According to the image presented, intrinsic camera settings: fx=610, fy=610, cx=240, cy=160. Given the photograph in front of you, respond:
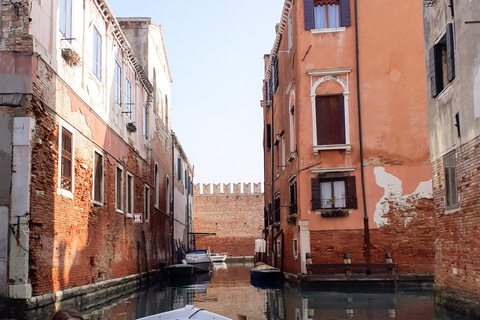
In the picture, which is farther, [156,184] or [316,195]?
[156,184]

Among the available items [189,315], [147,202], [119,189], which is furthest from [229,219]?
[189,315]

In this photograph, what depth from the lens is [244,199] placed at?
155 ft

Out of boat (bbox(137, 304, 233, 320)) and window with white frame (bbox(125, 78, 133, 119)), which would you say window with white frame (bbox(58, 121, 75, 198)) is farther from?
boat (bbox(137, 304, 233, 320))

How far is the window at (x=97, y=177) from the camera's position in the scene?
1420 centimetres

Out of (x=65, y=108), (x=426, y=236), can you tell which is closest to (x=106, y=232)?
(x=65, y=108)

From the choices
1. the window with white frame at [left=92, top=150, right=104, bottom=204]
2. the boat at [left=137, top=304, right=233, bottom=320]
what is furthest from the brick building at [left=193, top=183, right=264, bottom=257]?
the boat at [left=137, top=304, right=233, bottom=320]

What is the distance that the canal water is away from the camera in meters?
10.3

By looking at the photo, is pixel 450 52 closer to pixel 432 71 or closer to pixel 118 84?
pixel 432 71

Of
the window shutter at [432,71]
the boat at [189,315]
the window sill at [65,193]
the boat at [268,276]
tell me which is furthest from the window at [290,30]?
the boat at [189,315]

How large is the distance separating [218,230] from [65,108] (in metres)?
35.6

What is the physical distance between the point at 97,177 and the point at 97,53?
9.79ft

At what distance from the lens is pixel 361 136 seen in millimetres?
16844

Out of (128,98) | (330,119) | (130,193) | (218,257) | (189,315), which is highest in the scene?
(128,98)

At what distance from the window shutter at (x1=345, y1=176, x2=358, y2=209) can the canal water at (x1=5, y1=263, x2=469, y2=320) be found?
2.67m
